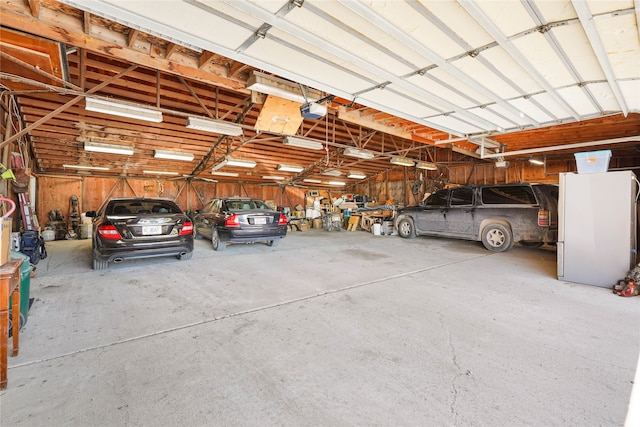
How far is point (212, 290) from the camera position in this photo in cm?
371

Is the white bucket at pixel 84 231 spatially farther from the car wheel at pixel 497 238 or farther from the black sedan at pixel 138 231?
the car wheel at pixel 497 238

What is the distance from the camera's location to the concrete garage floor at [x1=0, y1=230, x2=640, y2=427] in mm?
Result: 1550

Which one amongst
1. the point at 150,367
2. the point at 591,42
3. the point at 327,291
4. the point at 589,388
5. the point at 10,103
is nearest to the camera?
the point at 589,388

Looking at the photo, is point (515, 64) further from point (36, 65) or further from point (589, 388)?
point (36, 65)

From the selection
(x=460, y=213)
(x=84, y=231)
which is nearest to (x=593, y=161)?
(x=460, y=213)

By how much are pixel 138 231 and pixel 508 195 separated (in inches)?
303

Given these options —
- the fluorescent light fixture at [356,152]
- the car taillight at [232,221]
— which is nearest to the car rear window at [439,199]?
the fluorescent light fixture at [356,152]

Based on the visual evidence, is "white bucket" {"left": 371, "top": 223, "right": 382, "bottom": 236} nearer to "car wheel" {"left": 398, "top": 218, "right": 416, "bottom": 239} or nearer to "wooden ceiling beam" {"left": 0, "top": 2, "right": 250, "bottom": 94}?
"car wheel" {"left": 398, "top": 218, "right": 416, "bottom": 239}

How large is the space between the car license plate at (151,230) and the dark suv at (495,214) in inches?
273

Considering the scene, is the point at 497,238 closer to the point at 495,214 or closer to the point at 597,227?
the point at 495,214

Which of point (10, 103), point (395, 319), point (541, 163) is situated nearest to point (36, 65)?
point (10, 103)

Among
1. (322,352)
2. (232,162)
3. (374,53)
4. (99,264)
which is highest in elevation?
(232,162)

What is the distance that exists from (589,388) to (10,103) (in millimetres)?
9677

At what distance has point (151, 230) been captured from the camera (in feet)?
15.4
